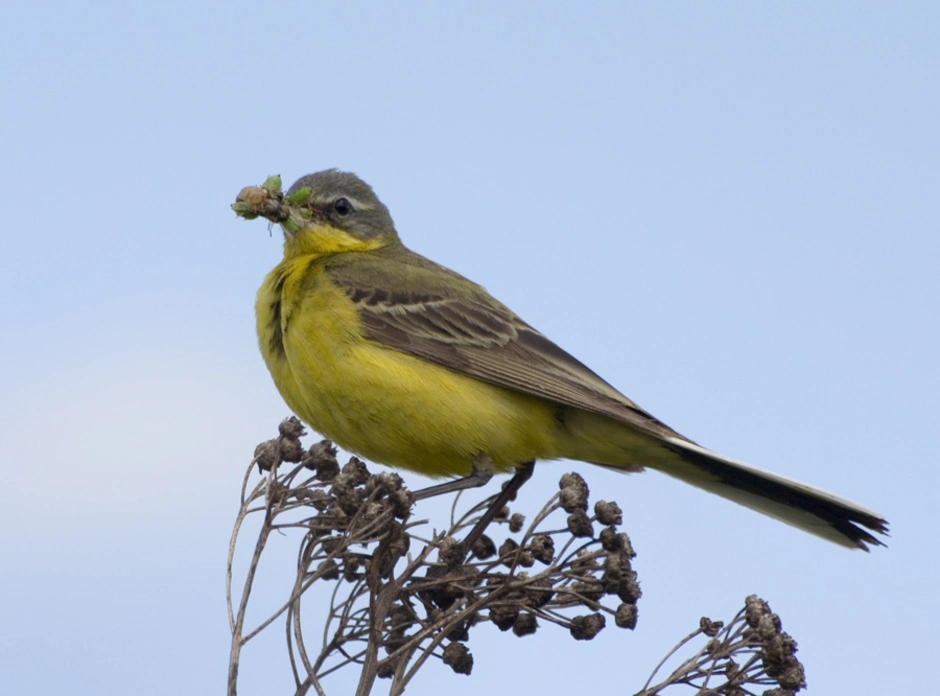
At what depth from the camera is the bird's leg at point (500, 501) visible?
7.11 meters

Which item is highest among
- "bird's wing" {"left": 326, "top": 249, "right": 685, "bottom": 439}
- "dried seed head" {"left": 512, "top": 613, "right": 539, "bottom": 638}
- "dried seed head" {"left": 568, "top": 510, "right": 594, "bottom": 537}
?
"bird's wing" {"left": 326, "top": 249, "right": 685, "bottom": 439}

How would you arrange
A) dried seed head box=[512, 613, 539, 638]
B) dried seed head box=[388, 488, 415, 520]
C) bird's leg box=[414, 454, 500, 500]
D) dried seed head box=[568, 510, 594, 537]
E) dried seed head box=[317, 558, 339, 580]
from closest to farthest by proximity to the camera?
dried seed head box=[317, 558, 339, 580]
dried seed head box=[388, 488, 415, 520]
dried seed head box=[568, 510, 594, 537]
dried seed head box=[512, 613, 539, 638]
bird's leg box=[414, 454, 500, 500]

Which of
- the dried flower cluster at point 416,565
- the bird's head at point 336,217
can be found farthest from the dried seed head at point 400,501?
the bird's head at point 336,217

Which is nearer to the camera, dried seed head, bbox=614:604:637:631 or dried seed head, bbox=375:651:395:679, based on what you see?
dried seed head, bbox=375:651:395:679

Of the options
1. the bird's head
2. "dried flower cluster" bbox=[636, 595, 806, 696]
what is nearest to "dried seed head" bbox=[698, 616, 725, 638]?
"dried flower cluster" bbox=[636, 595, 806, 696]

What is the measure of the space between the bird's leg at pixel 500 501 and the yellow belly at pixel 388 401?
5.5 inches

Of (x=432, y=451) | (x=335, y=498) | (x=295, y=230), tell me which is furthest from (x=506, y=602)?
(x=295, y=230)

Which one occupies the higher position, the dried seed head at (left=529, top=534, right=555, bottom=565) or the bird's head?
the bird's head

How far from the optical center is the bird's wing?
27.6 ft

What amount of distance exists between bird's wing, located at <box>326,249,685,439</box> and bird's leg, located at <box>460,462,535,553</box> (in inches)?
29.2

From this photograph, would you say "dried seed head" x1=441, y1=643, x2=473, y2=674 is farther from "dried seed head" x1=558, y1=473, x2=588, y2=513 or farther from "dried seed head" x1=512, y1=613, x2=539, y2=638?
"dried seed head" x1=558, y1=473, x2=588, y2=513

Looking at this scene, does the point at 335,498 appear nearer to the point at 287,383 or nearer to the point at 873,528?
the point at 287,383

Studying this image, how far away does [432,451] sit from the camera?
8.23 meters

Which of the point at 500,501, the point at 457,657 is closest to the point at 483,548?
the point at 500,501
